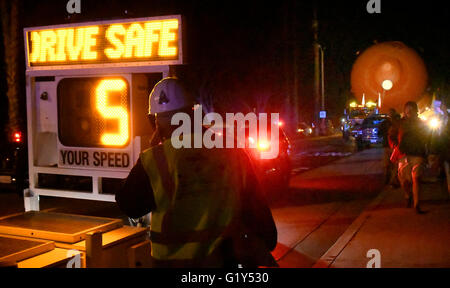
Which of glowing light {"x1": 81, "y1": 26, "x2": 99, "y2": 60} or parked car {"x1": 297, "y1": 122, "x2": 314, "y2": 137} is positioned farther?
parked car {"x1": 297, "y1": 122, "x2": 314, "y2": 137}

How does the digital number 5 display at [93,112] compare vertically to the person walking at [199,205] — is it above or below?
above

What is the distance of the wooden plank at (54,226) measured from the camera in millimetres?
3348

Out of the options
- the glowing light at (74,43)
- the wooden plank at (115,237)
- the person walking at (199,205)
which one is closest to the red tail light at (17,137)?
the glowing light at (74,43)

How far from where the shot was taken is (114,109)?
13.1 feet

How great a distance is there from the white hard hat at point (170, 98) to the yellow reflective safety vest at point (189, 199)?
247 millimetres

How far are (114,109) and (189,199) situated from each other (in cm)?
166

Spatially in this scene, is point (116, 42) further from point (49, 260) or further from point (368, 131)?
point (368, 131)

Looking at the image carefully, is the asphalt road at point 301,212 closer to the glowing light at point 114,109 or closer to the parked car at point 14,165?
the parked car at point 14,165

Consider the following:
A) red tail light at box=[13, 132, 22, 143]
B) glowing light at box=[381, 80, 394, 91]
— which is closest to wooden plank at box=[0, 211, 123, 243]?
red tail light at box=[13, 132, 22, 143]

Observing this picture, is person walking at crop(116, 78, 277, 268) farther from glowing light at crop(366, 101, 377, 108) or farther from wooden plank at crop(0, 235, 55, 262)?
glowing light at crop(366, 101, 377, 108)

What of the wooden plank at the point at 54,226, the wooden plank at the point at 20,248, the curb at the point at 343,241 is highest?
the wooden plank at the point at 54,226

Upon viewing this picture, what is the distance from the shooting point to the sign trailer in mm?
3955

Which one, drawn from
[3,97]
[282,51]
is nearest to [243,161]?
[3,97]
